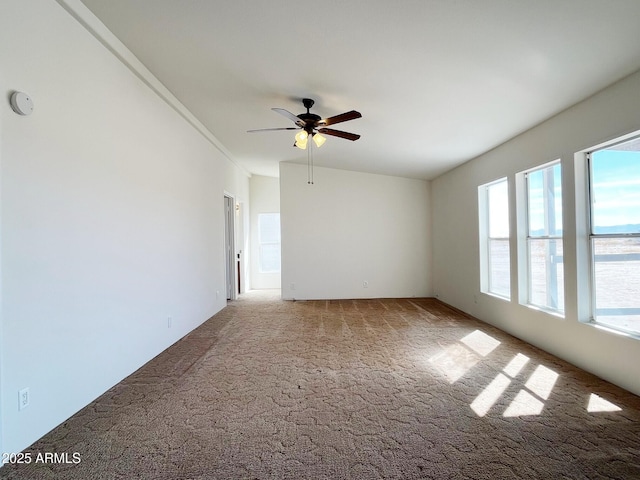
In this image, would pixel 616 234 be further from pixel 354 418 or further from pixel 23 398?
pixel 23 398

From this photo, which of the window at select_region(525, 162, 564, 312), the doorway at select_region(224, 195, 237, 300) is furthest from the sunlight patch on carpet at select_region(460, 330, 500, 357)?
the doorway at select_region(224, 195, 237, 300)

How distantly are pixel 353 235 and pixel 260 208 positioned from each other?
9.39 ft

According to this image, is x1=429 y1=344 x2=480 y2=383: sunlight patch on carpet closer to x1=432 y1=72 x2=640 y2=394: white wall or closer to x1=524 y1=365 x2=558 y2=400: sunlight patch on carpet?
x1=524 y1=365 x2=558 y2=400: sunlight patch on carpet

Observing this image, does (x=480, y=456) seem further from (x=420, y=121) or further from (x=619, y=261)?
(x=420, y=121)

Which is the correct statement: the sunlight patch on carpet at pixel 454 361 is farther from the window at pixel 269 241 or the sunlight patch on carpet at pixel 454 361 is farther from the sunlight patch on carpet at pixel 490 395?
the window at pixel 269 241

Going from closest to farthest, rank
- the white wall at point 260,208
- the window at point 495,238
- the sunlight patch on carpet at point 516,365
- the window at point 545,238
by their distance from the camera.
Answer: the sunlight patch on carpet at point 516,365 < the window at point 545,238 < the window at point 495,238 < the white wall at point 260,208

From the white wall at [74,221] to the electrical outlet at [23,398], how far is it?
0.10ft

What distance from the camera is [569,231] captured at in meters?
3.10

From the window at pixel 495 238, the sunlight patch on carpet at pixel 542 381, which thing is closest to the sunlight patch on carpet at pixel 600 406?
the sunlight patch on carpet at pixel 542 381

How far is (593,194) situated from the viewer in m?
2.98

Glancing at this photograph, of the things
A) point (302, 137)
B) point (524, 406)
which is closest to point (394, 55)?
point (302, 137)

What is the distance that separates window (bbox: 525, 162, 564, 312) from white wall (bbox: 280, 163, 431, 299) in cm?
304

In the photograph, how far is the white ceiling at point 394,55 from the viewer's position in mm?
2047

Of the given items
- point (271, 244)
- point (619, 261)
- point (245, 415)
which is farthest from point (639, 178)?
point (271, 244)
